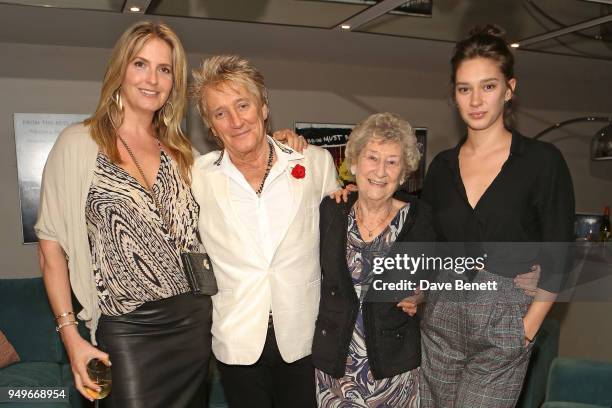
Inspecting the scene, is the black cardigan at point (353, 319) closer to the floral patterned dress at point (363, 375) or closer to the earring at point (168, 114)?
the floral patterned dress at point (363, 375)

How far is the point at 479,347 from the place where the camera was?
67.6 inches

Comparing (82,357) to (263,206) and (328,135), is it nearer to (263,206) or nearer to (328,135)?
(263,206)

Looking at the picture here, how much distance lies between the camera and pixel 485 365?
171 cm

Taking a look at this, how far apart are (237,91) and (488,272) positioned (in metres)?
1.02

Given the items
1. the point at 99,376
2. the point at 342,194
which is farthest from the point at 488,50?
the point at 99,376

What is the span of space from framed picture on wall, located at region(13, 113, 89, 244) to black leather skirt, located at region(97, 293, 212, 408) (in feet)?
11.6

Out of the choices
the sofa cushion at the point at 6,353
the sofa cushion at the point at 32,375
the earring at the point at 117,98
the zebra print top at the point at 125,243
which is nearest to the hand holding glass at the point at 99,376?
the zebra print top at the point at 125,243

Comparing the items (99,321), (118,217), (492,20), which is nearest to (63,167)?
(118,217)

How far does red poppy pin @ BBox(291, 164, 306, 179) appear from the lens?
1.92 m

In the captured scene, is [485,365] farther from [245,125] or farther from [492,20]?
[492,20]

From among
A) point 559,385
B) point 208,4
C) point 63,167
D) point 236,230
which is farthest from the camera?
point 559,385

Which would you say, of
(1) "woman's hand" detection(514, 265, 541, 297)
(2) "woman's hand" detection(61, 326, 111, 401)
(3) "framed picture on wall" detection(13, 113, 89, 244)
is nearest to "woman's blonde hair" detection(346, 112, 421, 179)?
(1) "woman's hand" detection(514, 265, 541, 297)

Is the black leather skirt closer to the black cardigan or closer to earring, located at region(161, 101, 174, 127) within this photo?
the black cardigan

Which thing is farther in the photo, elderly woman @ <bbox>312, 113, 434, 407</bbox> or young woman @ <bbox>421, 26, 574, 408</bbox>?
elderly woman @ <bbox>312, 113, 434, 407</bbox>
